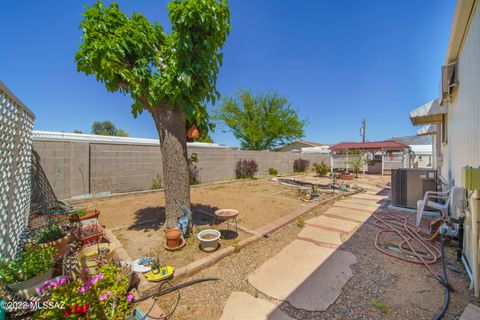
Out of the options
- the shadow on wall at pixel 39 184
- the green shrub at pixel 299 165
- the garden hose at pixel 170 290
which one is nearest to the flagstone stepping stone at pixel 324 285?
the garden hose at pixel 170 290

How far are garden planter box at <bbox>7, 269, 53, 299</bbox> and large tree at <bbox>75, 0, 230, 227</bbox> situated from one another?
5.64ft

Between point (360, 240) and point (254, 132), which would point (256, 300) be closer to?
point (360, 240)

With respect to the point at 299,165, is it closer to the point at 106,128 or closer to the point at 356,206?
the point at 356,206

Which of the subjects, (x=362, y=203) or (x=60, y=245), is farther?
(x=362, y=203)

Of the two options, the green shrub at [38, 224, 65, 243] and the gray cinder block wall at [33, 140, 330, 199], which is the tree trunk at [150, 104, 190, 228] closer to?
the green shrub at [38, 224, 65, 243]

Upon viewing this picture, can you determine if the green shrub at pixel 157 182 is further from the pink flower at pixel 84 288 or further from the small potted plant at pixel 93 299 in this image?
the pink flower at pixel 84 288

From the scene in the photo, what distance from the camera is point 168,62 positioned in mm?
3109

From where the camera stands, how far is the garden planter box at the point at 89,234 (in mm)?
2906

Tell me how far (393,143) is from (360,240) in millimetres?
16049

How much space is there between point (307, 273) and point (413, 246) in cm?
216

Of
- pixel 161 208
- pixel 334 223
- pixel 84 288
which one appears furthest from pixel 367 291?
pixel 161 208

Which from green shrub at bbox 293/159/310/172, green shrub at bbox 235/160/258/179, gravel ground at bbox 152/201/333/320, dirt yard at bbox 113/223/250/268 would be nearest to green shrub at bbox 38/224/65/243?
dirt yard at bbox 113/223/250/268

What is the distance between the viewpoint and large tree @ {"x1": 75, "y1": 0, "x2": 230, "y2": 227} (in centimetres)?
274

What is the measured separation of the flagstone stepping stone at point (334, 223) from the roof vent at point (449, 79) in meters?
3.24
